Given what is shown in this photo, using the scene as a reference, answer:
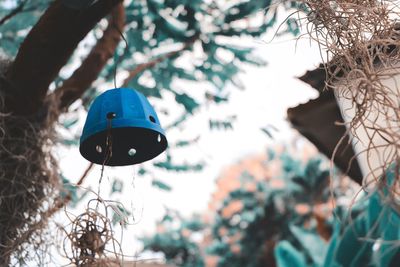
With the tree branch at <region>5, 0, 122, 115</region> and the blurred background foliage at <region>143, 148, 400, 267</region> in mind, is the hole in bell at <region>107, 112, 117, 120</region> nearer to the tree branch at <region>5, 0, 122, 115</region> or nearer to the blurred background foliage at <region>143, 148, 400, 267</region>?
the tree branch at <region>5, 0, 122, 115</region>

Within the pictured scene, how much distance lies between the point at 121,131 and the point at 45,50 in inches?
18.4

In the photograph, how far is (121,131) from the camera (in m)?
1.54

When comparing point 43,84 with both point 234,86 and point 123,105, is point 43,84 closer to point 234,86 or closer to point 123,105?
point 123,105

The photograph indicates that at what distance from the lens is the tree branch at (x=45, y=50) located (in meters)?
1.69

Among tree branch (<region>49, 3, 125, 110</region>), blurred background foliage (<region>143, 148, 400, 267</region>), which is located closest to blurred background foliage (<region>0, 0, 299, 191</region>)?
tree branch (<region>49, 3, 125, 110</region>)

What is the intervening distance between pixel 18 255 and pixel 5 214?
16 centimetres

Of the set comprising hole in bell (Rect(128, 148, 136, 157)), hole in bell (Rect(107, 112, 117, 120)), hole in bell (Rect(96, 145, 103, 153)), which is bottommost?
hole in bell (Rect(128, 148, 136, 157))

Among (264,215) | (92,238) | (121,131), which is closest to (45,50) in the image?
(121,131)

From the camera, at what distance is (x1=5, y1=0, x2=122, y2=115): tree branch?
5.53ft

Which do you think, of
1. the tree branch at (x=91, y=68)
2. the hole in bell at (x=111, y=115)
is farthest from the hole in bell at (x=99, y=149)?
the tree branch at (x=91, y=68)

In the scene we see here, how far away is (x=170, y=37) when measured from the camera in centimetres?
278

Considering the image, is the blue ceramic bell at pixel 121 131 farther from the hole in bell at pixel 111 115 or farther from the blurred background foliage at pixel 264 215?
the blurred background foliage at pixel 264 215

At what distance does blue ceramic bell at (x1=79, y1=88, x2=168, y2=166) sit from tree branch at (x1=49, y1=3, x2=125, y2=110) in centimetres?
70

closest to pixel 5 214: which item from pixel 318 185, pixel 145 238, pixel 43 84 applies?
pixel 43 84
